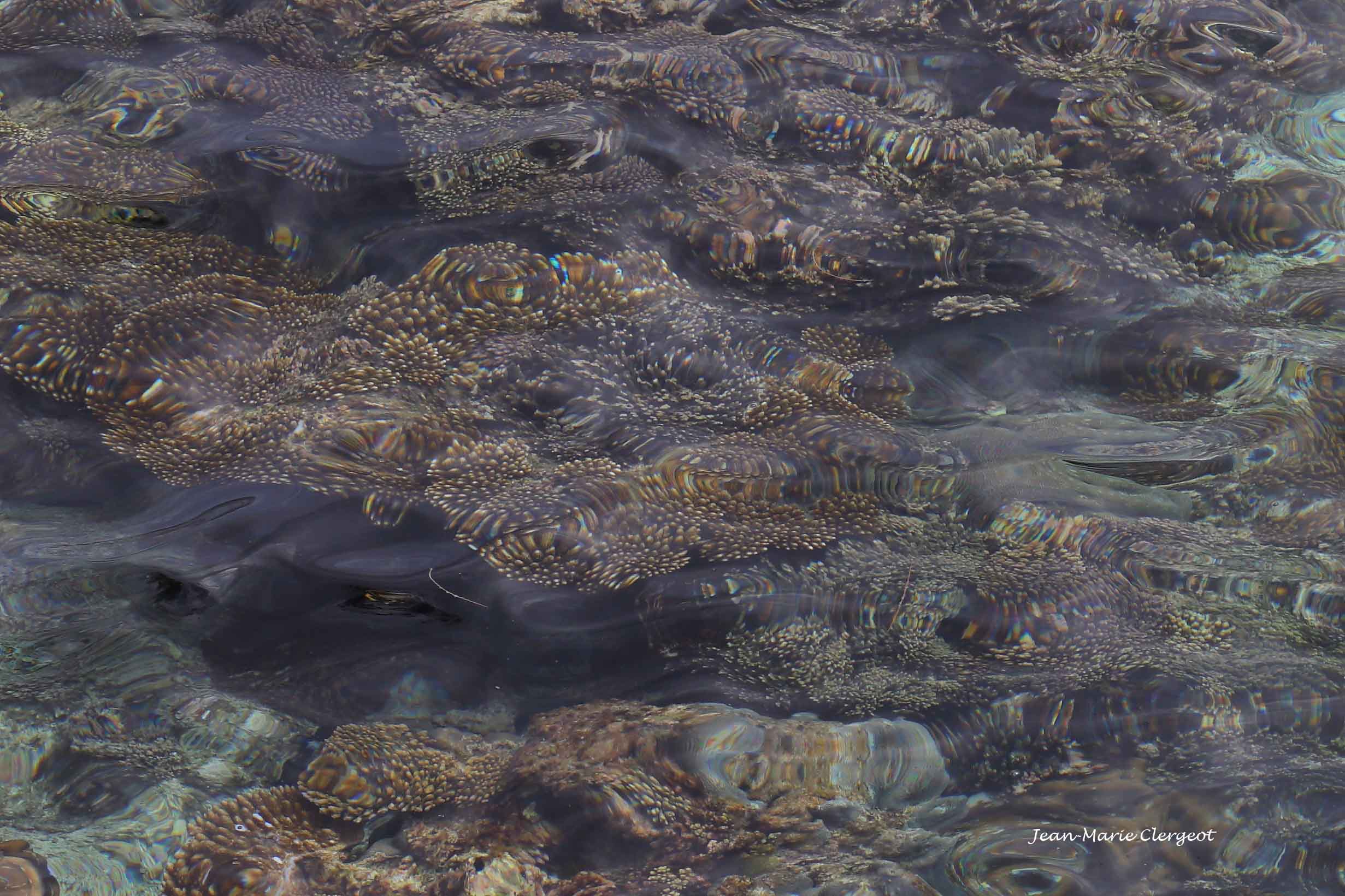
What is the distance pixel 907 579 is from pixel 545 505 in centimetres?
57

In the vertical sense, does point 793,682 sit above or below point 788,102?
below

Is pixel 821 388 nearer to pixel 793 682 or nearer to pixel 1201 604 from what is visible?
pixel 793 682

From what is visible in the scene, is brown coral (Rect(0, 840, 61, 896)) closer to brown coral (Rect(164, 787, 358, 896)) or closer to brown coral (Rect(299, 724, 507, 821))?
brown coral (Rect(164, 787, 358, 896))

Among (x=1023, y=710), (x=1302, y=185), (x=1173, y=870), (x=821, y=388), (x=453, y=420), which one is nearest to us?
(x=1173, y=870)

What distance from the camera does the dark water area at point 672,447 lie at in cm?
131

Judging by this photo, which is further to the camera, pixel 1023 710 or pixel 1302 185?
pixel 1302 185

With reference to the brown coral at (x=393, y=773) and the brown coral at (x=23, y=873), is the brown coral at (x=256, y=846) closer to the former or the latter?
the brown coral at (x=393, y=773)

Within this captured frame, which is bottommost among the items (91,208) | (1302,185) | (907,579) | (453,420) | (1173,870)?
(1173,870)

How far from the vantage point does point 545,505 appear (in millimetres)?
1456

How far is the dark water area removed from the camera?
1306 mm

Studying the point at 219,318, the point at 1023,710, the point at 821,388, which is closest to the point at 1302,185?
the point at 821,388

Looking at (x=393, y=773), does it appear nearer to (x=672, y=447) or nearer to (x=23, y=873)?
(x=23, y=873)

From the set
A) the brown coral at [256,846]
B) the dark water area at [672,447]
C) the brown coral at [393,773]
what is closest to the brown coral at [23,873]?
the dark water area at [672,447]

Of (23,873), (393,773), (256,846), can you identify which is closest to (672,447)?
(393,773)
